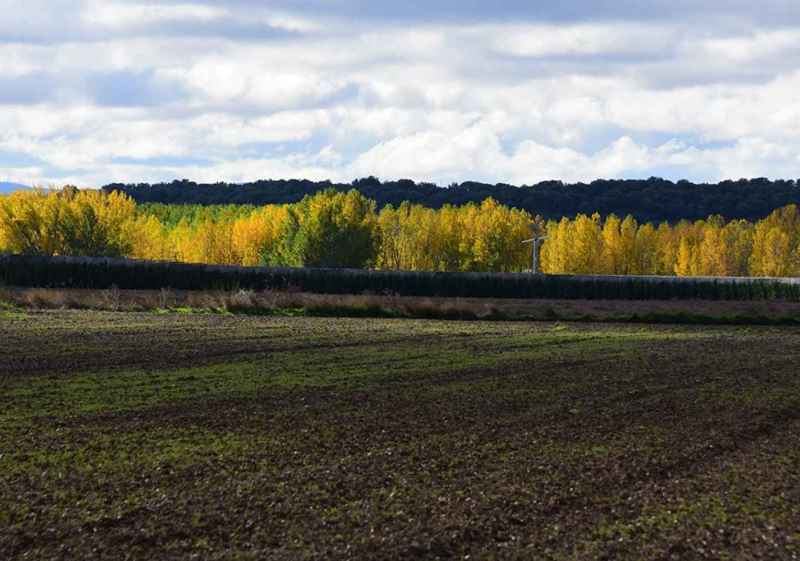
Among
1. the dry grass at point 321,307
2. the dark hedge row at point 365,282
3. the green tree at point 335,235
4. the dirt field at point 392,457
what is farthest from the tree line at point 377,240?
the dirt field at point 392,457

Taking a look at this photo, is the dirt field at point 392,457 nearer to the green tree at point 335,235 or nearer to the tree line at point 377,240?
the green tree at point 335,235

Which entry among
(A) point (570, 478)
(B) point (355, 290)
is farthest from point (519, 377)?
(B) point (355, 290)

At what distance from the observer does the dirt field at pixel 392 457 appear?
414 inches

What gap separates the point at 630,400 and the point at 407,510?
32.8 feet

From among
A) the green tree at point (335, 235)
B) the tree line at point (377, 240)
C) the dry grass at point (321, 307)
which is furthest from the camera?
the tree line at point (377, 240)

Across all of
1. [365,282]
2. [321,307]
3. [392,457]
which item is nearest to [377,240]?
[365,282]

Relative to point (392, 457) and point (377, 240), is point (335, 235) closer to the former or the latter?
point (377, 240)

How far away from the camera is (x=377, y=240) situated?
5246 inches

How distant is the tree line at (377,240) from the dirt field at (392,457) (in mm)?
103613

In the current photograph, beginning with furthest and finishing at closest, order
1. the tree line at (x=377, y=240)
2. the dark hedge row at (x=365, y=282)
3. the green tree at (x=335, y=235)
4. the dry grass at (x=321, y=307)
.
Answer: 1. the tree line at (x=377, y=240)
2. the green tree at (x=335, y=235)
3. the dark hedge row at (x=365, y=282)
4. the dry grass at (x=321, y=307)

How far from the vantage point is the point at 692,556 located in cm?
1012

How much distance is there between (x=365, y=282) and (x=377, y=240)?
189ft

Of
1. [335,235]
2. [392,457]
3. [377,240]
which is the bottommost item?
[377,240]

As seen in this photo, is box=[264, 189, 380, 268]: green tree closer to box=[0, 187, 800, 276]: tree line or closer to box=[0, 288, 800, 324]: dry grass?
box=[0, 187, 800, 276]: tree line
